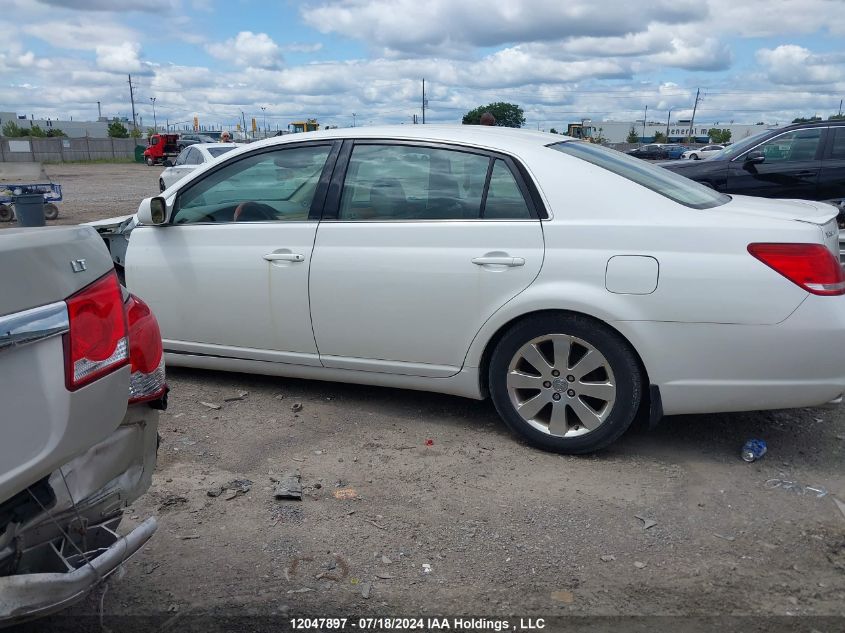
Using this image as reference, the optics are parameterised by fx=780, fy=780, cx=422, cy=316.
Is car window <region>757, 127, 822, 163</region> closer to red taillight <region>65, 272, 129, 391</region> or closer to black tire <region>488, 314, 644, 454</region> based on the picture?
black tire <region>488, 314, 644, 454</region>

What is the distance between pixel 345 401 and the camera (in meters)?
4.91

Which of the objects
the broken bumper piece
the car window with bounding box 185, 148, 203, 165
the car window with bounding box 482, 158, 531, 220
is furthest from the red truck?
the broken bumper piece

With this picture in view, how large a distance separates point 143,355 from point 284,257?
2057mm

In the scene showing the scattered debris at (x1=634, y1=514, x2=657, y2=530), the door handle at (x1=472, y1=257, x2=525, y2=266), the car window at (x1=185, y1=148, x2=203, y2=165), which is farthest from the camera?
the car window at (x1=185, y1=148, x2=203, y2=165)

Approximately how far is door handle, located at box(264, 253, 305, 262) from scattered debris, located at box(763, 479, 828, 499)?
8.96ft

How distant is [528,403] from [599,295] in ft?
2.25

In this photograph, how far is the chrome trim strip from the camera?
1871 mm

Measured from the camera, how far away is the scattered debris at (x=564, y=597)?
286cm

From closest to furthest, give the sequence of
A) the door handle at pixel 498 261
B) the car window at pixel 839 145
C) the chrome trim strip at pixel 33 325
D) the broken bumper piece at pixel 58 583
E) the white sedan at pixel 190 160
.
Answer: the chrome trim strip at pixel 33 325
the broken bumper piece at pixel 58 583
the door handle at pixel 498 261
the car window at pixel 839 145
the white sedan at pixel 190 160

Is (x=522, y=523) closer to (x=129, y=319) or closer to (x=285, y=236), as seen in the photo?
(x=129, y=319)

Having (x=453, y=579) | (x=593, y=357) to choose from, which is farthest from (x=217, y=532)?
(x=593, y=357)

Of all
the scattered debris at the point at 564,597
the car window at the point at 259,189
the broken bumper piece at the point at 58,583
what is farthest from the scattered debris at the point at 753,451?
the broken bumper piece at the point at 58,583

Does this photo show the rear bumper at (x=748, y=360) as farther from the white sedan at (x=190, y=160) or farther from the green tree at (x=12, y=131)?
the green tree at (x=12, y=131)

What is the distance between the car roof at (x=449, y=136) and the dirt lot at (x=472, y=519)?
161 cm
